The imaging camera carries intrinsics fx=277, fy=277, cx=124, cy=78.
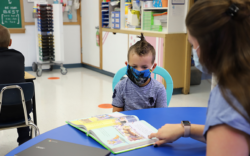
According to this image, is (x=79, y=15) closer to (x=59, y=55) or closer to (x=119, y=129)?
(x=59, y=55)

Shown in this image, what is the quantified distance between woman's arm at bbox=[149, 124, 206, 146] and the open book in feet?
0.13

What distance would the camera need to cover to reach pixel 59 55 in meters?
5.87

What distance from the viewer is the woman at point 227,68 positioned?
666mm

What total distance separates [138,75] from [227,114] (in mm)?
994

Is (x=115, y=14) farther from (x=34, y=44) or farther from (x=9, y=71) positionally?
(x=9, y=71)

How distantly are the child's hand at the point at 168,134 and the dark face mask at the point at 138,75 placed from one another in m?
0.61

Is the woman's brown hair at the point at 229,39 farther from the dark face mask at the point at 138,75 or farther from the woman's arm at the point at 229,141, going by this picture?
the dark face mask at the point at 138,75

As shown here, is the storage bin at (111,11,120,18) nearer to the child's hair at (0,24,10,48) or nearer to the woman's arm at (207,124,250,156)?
the child's hair at (0,24,10,48)

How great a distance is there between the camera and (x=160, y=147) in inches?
40.3

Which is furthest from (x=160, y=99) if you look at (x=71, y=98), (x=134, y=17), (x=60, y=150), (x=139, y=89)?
(x=134, y=17)

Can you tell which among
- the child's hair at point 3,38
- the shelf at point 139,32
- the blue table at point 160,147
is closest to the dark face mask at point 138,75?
the blue table at point 160,147

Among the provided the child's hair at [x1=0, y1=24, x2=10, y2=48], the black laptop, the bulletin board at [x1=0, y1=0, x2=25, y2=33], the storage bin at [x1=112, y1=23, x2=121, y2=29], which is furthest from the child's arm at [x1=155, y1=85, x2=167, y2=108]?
the bulletin board at [x1=0, y1=0, x2=25, y2=33]

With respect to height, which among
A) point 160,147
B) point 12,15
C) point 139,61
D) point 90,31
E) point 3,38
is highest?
point 12,15

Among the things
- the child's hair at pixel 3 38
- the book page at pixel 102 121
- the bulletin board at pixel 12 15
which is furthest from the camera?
the bulletin board at pixel 12 15
